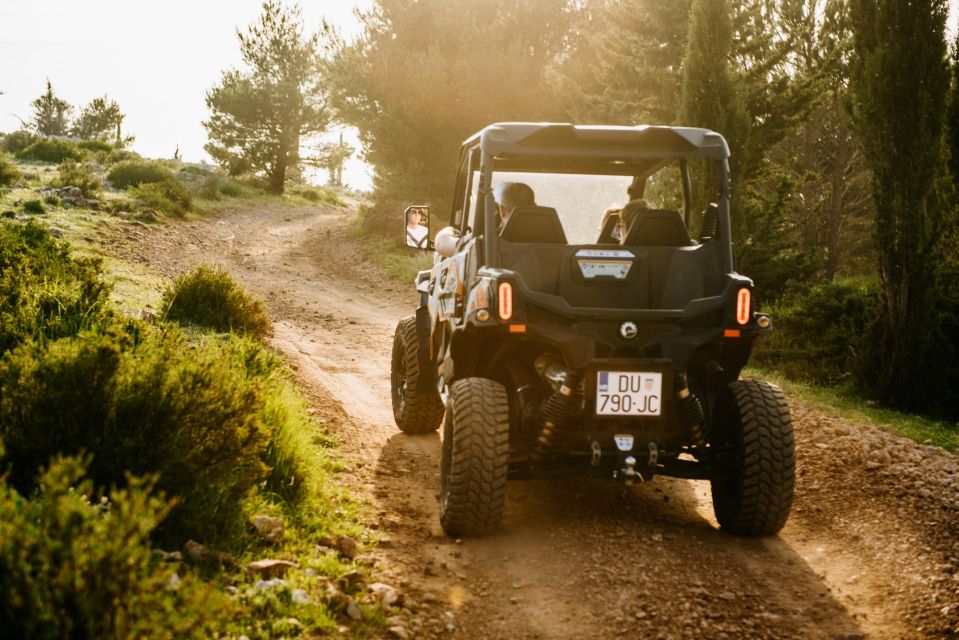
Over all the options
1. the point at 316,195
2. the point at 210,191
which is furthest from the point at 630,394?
the point at 316,195

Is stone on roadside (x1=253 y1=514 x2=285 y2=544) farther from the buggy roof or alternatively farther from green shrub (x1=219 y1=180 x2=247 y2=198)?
→ green shrub (x1=219 y1=180 x2=247 y2=198)

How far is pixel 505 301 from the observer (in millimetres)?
4316

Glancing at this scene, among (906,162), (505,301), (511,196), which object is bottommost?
(505,301)

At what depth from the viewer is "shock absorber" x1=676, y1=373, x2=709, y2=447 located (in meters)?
4.44

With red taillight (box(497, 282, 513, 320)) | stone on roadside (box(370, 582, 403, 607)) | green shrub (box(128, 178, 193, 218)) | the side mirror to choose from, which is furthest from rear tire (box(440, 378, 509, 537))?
green shrub (box(128, 178, 193, 218))

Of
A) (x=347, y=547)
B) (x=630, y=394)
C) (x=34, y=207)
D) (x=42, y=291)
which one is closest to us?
(x=347, y=547)

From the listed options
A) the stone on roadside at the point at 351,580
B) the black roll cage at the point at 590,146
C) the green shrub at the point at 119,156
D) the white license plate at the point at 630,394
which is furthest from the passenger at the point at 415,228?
the green shrub at the point at 119,156

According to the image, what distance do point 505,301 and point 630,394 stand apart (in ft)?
2.71

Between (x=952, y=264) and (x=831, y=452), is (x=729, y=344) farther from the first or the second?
(x=952, y=264)

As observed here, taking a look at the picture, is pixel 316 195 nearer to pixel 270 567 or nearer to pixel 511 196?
pixel 511 196

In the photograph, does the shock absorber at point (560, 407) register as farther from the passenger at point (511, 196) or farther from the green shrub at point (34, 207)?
the green shrub at point (34, 207)

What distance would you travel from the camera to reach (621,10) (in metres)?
18.3

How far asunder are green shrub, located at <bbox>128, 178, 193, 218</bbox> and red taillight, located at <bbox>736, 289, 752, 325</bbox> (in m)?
20.1

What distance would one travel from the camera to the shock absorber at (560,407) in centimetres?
431
